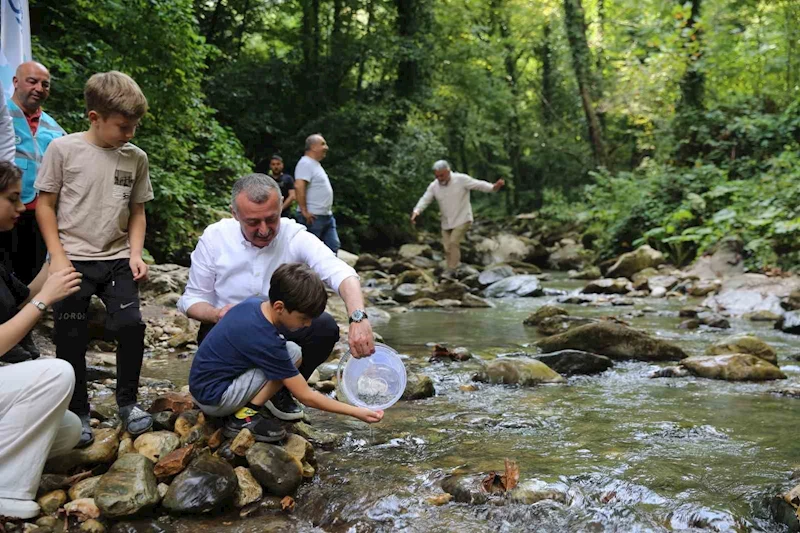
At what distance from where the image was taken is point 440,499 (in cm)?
270

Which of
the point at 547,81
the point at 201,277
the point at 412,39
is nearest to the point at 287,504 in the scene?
the point at 201,277

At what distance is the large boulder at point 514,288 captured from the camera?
10641 mm

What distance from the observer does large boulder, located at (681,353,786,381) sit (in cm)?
484

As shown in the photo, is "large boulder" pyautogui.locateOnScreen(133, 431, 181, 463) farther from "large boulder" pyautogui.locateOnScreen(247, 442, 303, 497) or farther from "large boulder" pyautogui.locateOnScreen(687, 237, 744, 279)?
"large boulder" pyautogui.locateOnScreen(687, 237, 744, 279)

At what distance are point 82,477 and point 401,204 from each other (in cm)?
1499

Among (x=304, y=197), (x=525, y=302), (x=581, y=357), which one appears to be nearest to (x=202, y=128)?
(x=304, y=197)

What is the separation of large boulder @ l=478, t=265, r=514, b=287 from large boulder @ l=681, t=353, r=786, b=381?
6550 millimetres

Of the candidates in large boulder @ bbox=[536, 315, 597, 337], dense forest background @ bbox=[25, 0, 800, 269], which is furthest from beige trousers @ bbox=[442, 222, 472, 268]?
large boulder @ bbox=[536, 315, 597, 337]

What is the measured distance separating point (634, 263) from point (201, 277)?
10.5 meters

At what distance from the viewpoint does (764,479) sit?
2889mm

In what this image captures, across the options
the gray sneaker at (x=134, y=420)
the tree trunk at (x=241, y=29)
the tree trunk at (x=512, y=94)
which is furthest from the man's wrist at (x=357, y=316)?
the tree trunk at (x=512, y=94)

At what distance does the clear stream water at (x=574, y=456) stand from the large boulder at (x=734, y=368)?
13cm

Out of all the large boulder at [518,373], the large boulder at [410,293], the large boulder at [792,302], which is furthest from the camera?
the large boulder at [410,293]

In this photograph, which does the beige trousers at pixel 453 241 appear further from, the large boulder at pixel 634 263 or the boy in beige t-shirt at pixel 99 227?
the boy in beige t-shirt at pixel 99 227
